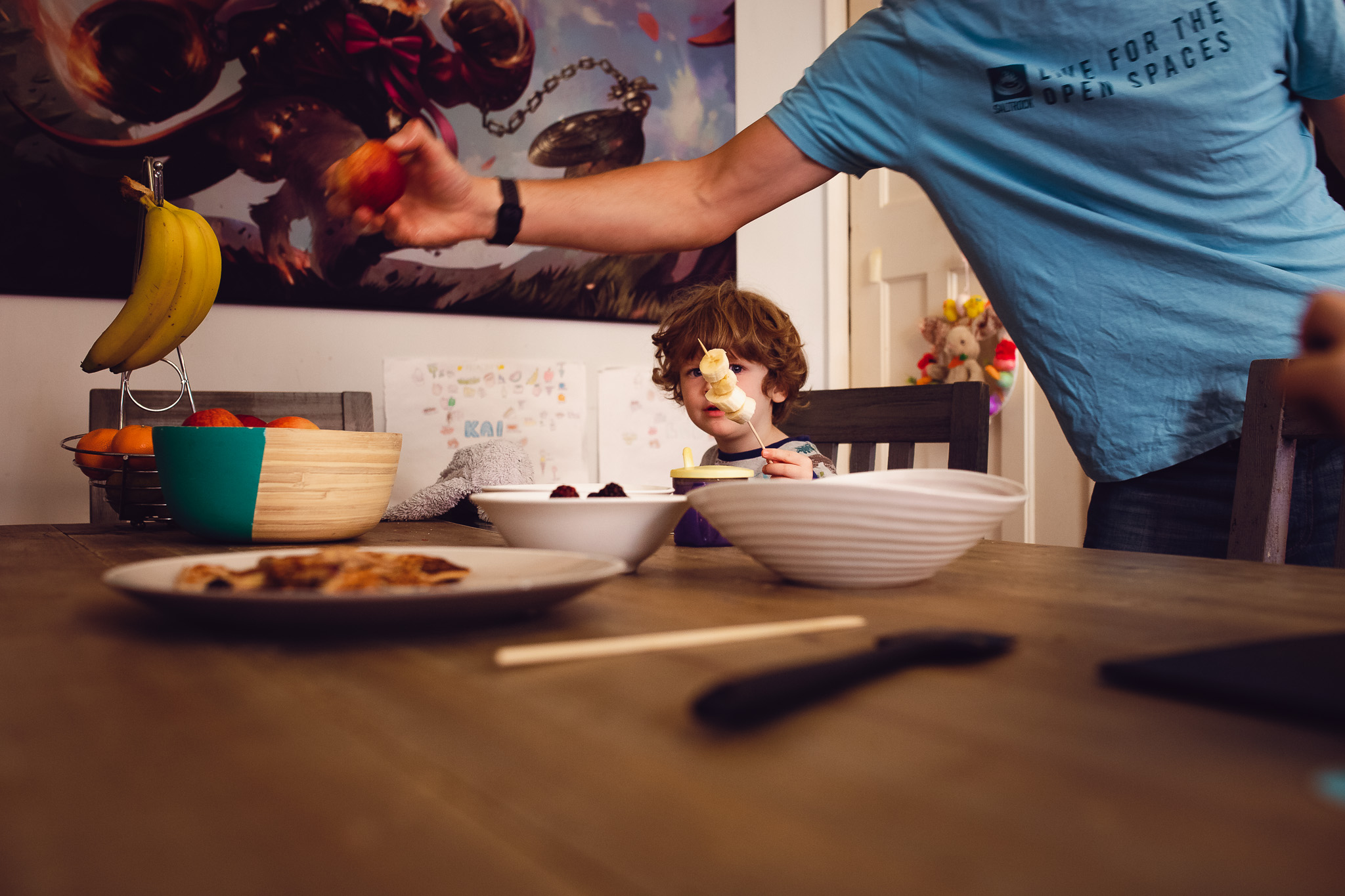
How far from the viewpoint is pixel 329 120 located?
2318 mm

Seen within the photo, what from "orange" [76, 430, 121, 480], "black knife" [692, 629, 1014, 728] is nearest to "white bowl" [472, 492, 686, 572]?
"black knife" [692, 629, 1014, 728]

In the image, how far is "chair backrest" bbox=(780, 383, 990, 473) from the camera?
1.38m

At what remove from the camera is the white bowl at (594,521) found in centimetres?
70

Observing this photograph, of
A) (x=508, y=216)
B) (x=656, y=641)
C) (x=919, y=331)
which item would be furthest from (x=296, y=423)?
(x=919, y=331)

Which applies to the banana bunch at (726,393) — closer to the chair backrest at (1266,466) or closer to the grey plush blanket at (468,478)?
the grey plush blanket at (468,478)

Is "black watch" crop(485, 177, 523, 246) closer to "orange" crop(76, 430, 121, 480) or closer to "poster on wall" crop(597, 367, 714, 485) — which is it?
"orange" crop(76, 430, 121, 480)

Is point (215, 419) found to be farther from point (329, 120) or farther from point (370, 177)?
point (329, 120)

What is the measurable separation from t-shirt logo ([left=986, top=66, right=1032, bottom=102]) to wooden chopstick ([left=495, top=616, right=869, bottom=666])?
1.07m

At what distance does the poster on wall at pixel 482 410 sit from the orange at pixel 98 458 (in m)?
1.12

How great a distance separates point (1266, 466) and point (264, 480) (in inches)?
47.5

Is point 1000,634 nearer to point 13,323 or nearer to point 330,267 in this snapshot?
point 330,267

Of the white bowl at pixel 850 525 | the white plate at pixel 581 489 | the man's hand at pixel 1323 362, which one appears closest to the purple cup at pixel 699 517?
the white plate at pixel 581 489

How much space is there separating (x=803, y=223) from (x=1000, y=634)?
2.82m

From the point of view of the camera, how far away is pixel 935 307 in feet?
9.38
